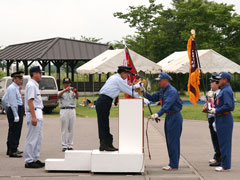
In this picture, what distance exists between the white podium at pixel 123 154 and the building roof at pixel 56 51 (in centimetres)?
2933

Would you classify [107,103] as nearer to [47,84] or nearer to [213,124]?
[213,124]

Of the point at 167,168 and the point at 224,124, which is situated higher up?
the point at 224,124

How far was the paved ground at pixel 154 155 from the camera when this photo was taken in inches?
357

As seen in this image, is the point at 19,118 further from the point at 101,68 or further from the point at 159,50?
the point at 159,50

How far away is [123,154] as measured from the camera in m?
9.19

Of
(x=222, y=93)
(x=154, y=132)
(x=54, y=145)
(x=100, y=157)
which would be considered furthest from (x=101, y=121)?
(x=154, y=132)

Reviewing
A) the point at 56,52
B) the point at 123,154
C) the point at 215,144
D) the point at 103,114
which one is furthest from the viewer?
the point at 56,52

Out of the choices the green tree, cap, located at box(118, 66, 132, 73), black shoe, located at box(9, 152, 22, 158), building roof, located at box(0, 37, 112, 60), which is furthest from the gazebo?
cap, located at box(118, 66, 132, 73)

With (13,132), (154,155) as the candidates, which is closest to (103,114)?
(154,155)

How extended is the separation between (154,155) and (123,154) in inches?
100

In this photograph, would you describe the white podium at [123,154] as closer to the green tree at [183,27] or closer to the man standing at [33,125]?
the man standing at [33,125]

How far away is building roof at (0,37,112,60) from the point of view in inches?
1570

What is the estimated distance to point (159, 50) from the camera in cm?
5572

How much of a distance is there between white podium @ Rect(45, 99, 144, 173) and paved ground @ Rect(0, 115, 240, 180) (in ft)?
0.44
